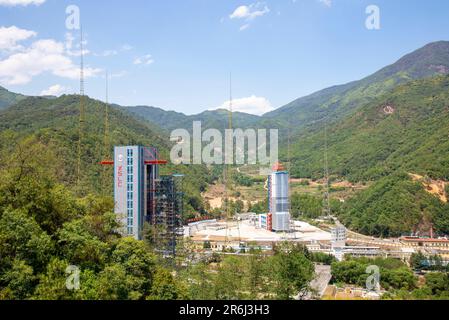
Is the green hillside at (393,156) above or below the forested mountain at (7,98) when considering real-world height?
below

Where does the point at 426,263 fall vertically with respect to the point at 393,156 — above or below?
below

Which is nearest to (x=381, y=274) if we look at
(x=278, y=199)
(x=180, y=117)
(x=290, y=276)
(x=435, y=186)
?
(x=290, y=276)

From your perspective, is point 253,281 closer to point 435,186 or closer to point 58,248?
point 58,248

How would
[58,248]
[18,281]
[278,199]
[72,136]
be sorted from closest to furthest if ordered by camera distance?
[18,281] < [58,248] < [278,199] < [72,136]

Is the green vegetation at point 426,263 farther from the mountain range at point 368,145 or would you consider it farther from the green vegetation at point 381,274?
the mountain range at point 368,145

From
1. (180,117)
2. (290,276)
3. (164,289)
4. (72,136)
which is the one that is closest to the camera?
(164,289)

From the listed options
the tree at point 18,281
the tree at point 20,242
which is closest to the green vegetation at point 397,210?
the tree at point 20,242

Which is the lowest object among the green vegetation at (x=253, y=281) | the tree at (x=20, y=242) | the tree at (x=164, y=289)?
the green vegetation at (x=253, y=281)

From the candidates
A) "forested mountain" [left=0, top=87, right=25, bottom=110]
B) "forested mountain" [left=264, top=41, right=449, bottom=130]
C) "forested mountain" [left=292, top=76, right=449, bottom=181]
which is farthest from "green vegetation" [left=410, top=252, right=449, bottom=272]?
"forested mountain" [left=264, top=41, right=449, bottom=130]

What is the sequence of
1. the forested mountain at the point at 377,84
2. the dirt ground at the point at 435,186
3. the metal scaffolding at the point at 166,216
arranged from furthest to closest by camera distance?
the forested mountain at the point at 377,84
the dirt ground at the point at 435,186
the metal scaffolding at the point at 166,216
